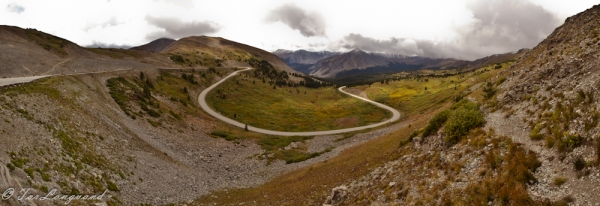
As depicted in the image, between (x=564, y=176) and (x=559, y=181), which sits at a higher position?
(x=564, y=176)

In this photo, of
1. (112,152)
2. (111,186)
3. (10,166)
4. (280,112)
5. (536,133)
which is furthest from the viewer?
(280,112)

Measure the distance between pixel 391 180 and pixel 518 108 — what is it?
10.1 meters

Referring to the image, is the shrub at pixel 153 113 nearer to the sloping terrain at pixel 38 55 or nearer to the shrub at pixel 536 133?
the sloping terrain at pixel 38 55

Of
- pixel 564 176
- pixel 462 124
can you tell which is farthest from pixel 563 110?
pixel 462 124

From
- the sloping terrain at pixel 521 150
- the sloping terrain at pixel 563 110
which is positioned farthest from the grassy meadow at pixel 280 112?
the sloping terrain at pixel 563 110

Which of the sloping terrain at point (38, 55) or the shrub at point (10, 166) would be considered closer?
the shrub at point (10, 166)

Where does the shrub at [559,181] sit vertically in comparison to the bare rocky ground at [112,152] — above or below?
above

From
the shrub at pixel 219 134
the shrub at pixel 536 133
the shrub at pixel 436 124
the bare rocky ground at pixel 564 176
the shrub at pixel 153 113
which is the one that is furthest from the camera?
the shrub at pixel 219 134

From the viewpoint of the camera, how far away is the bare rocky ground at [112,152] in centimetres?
2222

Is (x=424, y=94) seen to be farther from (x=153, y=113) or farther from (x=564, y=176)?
(x=564, y=176)

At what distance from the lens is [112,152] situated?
33.0 metres

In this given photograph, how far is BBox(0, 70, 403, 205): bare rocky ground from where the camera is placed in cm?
2222

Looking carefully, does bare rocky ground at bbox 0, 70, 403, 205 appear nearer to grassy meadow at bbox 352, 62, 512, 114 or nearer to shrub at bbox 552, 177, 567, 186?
shrub at bbox 552, 177, 567, 186

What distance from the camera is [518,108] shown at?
19062 millimetres
